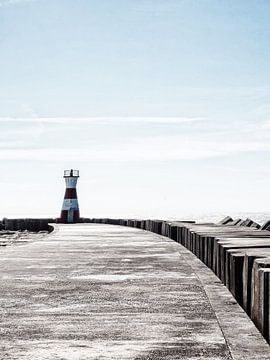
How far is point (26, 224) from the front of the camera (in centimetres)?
5097

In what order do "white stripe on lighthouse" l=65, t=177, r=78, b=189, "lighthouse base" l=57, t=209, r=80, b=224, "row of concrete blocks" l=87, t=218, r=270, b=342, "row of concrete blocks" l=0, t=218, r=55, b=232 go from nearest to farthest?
"row of concrete blocks" l=87, t=218, r=270, b=342 < "lighthouse base" l=57, t=209, r=80, b=224 < "white stripe on lighthouse" l=65, t=177, r=78, b=189 < "row of concrete blocks" l=0, t=218, r=55, b=232

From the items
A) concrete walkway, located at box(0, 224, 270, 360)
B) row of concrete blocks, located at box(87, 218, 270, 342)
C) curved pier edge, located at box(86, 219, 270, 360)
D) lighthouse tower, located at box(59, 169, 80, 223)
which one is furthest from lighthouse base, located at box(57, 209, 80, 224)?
curved pier edge, located at box(86, 219, 270, 360)

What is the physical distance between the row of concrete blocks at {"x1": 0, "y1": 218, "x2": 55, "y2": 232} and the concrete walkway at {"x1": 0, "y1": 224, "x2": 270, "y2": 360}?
39261 mm

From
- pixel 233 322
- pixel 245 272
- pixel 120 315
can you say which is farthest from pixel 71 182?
pixel 233 322

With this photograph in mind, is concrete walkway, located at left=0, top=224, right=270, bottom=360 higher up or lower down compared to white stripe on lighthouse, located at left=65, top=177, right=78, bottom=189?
lower down

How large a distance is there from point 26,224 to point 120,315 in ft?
150

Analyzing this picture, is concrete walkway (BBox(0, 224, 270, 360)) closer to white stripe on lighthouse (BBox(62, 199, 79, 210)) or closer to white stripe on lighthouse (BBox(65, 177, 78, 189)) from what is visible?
white stripe on lighthouse (BBox(62, 199, 79, 210))

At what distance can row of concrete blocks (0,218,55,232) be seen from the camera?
1938 inches

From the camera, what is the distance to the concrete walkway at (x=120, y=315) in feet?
15.1

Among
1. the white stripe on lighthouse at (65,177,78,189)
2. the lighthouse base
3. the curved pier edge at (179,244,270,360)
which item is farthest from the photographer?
the white stripe on lighthouse at (65,177,78,189)

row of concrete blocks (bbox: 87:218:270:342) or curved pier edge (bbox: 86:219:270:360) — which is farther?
row of concrete blocks (bbox: 87:218:270:342)

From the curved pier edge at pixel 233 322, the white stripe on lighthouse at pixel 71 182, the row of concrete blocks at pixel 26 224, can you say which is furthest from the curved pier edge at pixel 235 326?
the row of concrete blocks at pixel 26 224

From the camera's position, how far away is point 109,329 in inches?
208

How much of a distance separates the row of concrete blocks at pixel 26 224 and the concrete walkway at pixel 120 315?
39.3m
